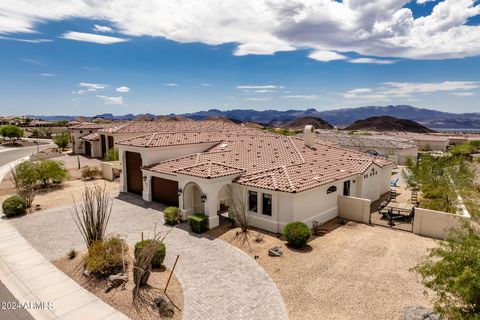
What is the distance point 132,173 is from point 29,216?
8691 mm

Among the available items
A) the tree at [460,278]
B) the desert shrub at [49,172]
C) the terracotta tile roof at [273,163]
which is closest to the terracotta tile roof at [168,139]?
the terracotta tile roof at [273,163]

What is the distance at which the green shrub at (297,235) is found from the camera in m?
17.1

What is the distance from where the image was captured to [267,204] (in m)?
20.3

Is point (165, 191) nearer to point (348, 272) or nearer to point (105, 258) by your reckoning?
point (105, 258)

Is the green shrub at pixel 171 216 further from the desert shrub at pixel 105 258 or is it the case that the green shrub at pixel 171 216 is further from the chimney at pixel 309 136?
the chimney at pixel 309 136

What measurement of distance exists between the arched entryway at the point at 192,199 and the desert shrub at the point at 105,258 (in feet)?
23.1

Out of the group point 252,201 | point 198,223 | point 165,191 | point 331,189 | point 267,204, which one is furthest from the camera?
point 165,191

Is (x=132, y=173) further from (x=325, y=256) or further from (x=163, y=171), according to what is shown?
(x=325, y=256)

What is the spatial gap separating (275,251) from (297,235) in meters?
1.53

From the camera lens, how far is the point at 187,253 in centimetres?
1662

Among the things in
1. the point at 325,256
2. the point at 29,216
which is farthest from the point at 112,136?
the point at 325,256

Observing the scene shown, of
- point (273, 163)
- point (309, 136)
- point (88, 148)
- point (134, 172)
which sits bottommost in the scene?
point (88, 148)

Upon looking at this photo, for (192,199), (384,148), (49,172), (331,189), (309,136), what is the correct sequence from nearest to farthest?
1. (331,189)
2. (192,199)
3. (309,136)
4. (49,172)
5. (384,148)

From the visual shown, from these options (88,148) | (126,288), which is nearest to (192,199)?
(126,288)
